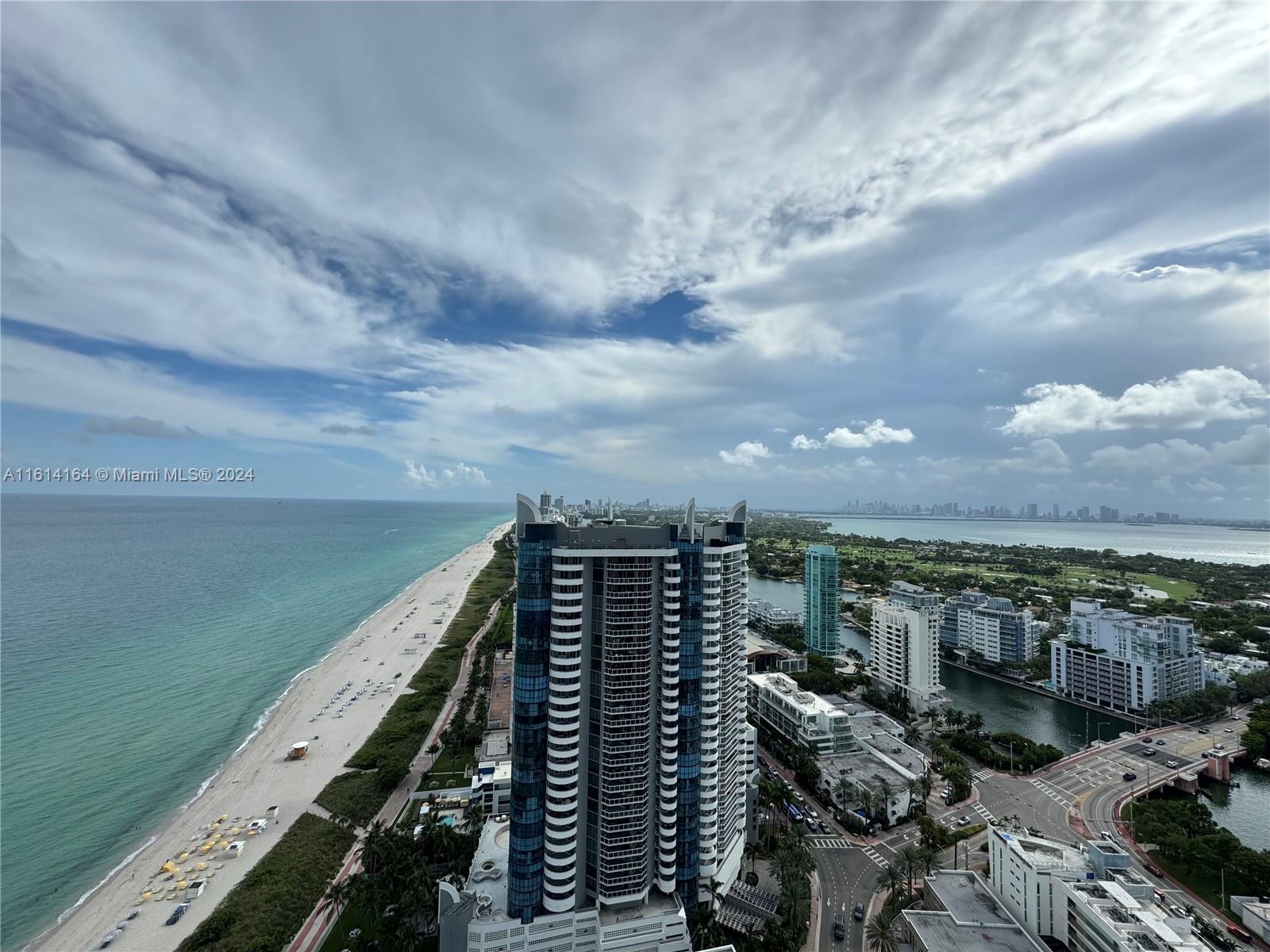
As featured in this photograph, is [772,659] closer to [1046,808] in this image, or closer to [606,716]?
[1046,808]

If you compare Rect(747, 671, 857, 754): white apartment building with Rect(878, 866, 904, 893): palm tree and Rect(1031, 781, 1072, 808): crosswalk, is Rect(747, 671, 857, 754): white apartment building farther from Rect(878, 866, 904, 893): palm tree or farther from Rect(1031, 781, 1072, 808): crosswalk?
Rect(1031, 781, 1072, 808): crosswalk

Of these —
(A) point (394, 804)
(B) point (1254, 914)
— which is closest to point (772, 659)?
(B) point (1254, 914)

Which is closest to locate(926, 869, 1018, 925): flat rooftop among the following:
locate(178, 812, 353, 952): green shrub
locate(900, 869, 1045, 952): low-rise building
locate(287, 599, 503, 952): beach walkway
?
locate(900, 869, 1045, 952): low-rise building

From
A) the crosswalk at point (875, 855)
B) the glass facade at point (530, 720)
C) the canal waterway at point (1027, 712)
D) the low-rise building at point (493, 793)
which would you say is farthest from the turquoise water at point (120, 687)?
the canal waterway at point (1027, 712)

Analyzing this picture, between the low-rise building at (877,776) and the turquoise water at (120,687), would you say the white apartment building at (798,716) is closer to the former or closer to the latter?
the low-rise building at (877,776)

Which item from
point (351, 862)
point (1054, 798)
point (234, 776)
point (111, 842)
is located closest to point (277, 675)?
point (234, 776)

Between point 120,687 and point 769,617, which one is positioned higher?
point 769,617

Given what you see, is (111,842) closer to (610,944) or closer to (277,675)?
(277,675)
